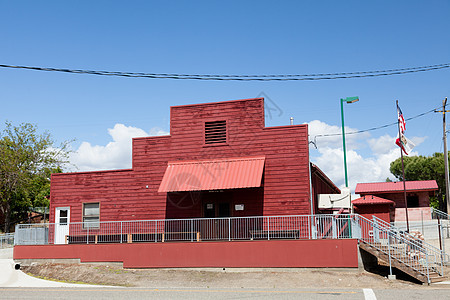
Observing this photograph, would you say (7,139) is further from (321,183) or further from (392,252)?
(392,252)

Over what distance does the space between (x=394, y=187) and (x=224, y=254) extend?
91.1ft

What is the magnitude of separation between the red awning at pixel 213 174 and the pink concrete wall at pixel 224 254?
273cm

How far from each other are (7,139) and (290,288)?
3277 cm

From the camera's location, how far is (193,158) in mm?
22781

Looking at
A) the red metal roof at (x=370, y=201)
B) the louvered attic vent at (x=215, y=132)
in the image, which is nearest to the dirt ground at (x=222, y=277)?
the louvered attic vent at (x=215, y=132)

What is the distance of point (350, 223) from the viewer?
18.2 m

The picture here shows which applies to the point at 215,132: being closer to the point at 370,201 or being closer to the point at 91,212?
the point at 91,212

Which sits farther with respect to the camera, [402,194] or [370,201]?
[402,194]


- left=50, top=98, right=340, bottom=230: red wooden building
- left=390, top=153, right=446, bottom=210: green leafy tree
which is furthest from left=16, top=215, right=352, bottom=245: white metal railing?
left=390, top=153, right=446, bottom=210: green leafy tree

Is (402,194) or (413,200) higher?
(402,194)

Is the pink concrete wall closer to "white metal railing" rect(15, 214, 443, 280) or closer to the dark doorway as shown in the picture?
"white metal railing" rect(15, 214, 443, 280)

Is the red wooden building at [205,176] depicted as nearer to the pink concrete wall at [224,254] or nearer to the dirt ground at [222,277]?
the pink concrete wall at [224,254]

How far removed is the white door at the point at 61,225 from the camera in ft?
76.5

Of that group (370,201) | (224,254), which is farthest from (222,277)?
(370,201)
